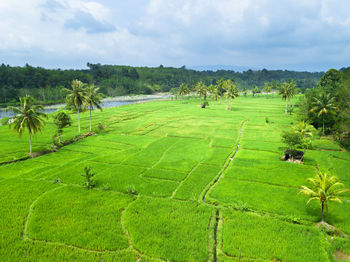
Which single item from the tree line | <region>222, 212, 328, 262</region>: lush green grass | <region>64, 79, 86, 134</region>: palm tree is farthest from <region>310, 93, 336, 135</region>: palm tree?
<region>64, 79, 86, 134</region>: palm tree

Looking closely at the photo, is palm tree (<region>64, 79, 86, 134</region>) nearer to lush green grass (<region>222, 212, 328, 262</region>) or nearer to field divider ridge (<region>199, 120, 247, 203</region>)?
field divider ridge (<region>199, 120, 247, 203</region>)

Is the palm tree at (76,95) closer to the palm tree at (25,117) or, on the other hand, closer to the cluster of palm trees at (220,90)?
the palm tree at (25,117)

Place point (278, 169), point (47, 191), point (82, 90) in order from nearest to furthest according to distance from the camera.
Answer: point (47, 191) < point (278, 169) < point (82, 90)

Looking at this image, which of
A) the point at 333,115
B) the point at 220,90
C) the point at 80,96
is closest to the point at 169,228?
the point at 80,96

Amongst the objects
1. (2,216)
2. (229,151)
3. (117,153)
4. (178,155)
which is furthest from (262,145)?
(2,216)

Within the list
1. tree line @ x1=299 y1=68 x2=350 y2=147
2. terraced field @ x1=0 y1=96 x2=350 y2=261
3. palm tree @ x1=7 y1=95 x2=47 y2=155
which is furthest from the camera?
tree line @ x1=299 y1=68 x2=350 y2=147

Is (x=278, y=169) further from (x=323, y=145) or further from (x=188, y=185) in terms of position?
(x=323, y=145)

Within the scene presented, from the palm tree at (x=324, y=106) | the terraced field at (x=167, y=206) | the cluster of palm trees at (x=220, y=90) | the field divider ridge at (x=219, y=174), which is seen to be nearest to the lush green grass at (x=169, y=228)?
the terraced field at (x=167, y=206)

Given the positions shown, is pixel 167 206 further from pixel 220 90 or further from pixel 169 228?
pixel 220 90
